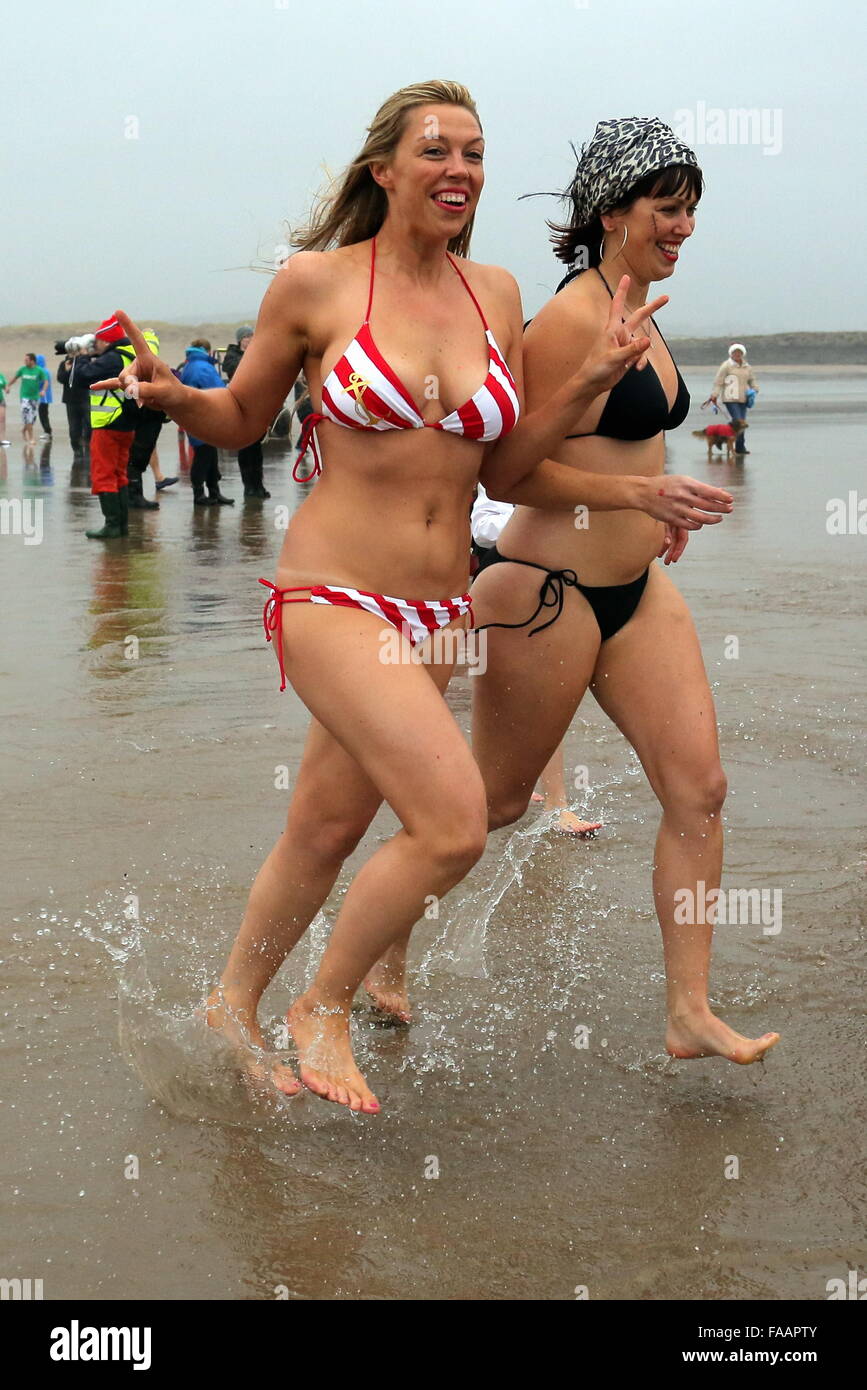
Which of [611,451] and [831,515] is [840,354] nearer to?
[831,515]

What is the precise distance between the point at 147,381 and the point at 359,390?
0.55 meters

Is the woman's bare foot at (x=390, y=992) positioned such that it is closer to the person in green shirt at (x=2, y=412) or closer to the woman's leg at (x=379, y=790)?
the woman's leg at (x=379, y=790)

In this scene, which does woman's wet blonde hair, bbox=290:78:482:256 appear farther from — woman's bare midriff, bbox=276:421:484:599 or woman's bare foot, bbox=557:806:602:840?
woman's bare foot, bbox=557:806:602:840

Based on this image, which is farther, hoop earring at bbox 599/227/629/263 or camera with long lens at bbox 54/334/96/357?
camera with long lens at bbox 54/334/96/357

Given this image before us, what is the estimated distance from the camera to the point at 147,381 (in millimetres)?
3666

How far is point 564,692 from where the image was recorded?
3973mm

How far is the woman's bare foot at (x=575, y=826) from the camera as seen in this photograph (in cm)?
579

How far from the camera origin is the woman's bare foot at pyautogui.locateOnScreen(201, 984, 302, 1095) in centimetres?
382

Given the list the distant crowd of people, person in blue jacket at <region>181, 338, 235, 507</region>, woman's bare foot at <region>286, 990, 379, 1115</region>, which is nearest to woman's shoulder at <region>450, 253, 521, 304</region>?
woman's bare foot at <region>286, 990, 379, 1115</region>

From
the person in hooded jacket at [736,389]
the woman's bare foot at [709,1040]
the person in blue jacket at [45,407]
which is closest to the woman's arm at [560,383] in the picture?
the woman's bare foot at [709,1040]

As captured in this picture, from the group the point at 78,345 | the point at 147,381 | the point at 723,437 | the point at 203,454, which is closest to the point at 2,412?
the point at 78,345

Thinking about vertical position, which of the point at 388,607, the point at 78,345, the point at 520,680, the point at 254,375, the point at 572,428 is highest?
the point at 78,345

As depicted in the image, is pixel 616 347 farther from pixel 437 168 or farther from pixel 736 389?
pixel 736 389
